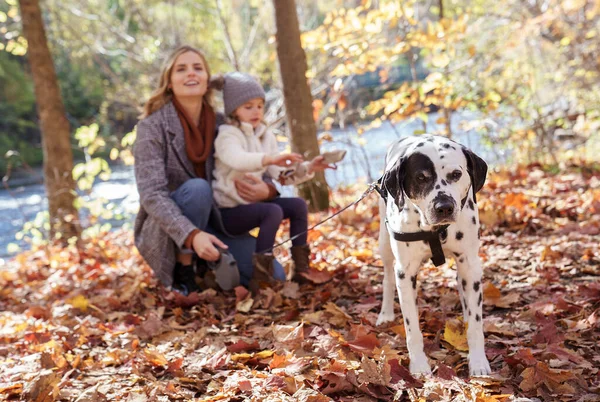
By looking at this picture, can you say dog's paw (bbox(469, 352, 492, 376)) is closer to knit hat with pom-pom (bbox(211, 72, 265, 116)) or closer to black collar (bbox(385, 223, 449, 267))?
black collar (bbox(385, 223, 449, 267))

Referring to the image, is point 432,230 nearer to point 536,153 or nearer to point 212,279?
point 212,279

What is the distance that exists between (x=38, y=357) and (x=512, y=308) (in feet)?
8.39

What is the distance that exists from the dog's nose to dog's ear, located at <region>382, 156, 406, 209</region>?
0.22m

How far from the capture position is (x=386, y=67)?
779 centimetres

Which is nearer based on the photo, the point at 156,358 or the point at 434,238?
the point at 434,238

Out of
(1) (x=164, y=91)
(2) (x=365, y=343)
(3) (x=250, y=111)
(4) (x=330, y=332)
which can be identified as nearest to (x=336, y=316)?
(4) (x=330, y=332)

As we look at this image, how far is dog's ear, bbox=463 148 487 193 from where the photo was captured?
2.28 metres

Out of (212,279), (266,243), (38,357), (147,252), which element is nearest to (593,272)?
(266,243)

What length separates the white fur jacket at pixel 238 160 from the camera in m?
3.94

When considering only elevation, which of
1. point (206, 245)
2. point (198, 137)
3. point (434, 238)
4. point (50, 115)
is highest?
point (50, 115)

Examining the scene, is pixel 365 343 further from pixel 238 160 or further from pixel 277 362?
pixel 238 160

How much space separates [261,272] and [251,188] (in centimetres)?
59

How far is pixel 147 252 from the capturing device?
423cm

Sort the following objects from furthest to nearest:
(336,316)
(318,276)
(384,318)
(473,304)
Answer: (318,276) < (336,316) < (384,318) < (473,304)
